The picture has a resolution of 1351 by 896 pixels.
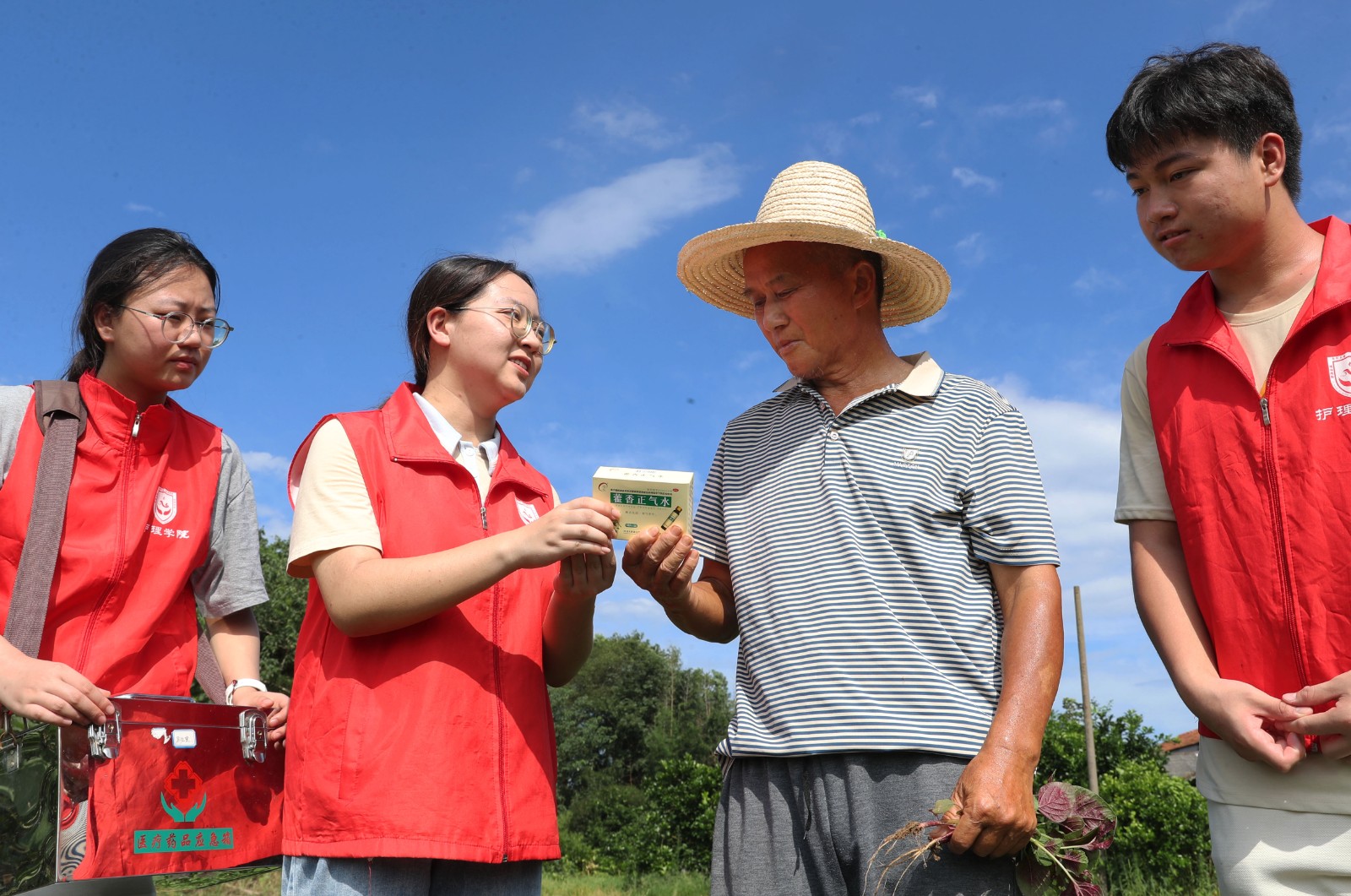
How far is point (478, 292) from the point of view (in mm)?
3275

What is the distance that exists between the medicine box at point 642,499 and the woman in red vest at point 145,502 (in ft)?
3.81

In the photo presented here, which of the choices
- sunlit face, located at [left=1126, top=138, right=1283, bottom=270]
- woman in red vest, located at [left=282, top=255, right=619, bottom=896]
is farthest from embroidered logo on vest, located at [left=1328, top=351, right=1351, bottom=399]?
woman in red vest, located at [left=282, top=255, right=619, bottom=896]

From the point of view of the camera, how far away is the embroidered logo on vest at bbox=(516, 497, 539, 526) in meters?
3.09

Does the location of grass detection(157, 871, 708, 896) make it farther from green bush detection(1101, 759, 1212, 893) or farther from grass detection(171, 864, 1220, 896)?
green bush detection(1101, 759, 1212, 893)

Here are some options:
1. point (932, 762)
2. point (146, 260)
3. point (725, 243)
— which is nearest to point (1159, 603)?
point (932, 762)

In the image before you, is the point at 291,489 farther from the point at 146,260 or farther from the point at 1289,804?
the point at 1289,804

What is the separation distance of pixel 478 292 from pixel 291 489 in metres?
0.80

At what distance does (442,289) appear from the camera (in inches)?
131

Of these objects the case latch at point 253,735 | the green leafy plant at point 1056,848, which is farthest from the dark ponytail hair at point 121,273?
the green leafy plant at point 1056,848

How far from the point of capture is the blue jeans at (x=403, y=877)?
8.28 ft

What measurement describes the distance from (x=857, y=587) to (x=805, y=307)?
2.72 feet

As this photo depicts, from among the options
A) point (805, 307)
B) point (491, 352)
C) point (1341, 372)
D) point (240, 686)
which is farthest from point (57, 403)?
point (1341, 372)

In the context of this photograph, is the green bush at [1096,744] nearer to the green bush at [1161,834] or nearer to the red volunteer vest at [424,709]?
the green bush at [1161,834]

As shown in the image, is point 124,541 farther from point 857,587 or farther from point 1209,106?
point 1209,106
